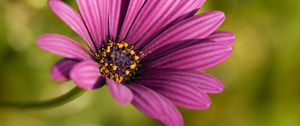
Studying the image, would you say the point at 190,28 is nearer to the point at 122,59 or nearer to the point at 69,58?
the point at 122,59

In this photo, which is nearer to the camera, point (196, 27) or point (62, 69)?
point (62, 69)

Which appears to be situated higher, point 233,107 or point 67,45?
point 67,45

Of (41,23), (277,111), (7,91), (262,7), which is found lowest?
(277,111)

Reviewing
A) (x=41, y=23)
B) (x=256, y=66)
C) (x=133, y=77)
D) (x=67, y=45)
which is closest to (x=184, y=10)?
(x=133, y=77)

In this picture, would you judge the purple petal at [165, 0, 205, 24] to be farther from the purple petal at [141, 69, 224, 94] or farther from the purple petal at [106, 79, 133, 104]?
the purple petal at [106, 79, 133, 104]

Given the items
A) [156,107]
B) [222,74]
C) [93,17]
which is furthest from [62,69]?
[222,74]

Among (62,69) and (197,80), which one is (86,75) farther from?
(197,80)
